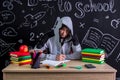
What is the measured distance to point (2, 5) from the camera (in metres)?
2.79

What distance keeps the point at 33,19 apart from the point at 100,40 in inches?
37.3

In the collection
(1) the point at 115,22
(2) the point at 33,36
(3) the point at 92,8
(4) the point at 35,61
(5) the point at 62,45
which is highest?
(3) the point at 92,8

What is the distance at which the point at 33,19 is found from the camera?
2.82 m

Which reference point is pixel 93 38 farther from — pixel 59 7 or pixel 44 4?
pixel 44 4

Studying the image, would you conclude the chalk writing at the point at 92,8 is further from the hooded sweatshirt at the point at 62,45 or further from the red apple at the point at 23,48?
the red apple at the point at 23,48

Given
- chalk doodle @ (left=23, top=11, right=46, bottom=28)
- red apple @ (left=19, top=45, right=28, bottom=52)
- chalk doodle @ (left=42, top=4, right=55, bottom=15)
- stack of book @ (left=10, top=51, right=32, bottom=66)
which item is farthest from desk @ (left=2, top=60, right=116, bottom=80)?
chalk doodle @ (left=42, top=4, right=55, bottom=15)

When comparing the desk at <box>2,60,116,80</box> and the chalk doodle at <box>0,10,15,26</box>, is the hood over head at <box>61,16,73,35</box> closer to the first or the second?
the chalk doodle at <box>0,10,15,26</box>

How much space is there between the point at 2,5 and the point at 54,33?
0.78 meters

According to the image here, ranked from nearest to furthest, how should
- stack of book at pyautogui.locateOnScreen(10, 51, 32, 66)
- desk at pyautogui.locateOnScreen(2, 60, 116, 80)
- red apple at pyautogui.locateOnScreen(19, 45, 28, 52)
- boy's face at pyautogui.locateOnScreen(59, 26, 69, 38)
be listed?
1. desk at pyautogui.locateOnScreen(2, 60, 116, 80)
2. stack of book at pyautogui.locateOnScreen(10, 51, 32, 66)
3. red apple at pyautogui.locateOnScreen(19, 45, 28, 52)
4. boy's face at pyautogui.locateOnScreen(59, 26, 69, 38)

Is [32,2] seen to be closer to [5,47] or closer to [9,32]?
[9,32]

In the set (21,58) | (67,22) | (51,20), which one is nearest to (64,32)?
(67,22)

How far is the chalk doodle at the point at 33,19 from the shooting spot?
9.21ft

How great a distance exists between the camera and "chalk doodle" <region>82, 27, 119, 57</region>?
2854 mm

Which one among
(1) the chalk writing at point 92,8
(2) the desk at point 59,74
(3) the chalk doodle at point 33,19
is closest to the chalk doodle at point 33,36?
(3) the chalk doodle at point 33,19
